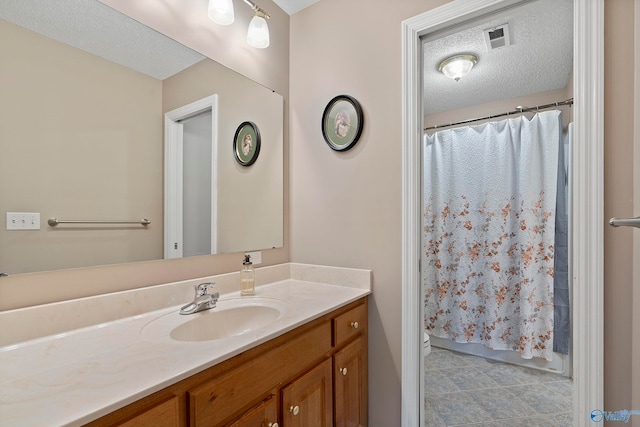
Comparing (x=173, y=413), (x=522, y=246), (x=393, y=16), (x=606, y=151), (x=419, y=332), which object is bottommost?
(x=419, y=332)

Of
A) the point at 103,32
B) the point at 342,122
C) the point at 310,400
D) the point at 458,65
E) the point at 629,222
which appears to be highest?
the point at 458,65

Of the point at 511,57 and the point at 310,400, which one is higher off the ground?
the point at 511,57

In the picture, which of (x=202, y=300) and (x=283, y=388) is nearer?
(x=283, y=388)

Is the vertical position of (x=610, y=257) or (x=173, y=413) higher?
(x=610, y=257)

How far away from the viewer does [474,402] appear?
1887mm

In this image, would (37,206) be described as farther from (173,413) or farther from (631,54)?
(631,54)

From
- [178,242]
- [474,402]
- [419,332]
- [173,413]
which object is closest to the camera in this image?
[173,413]

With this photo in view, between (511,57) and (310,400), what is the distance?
248 centimetres

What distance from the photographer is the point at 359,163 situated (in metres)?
1.57

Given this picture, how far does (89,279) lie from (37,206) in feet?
0.93

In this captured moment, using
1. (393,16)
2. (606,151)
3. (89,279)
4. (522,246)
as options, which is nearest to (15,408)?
(89,279)

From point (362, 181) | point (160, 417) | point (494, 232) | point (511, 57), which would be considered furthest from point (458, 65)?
point (160, 417)

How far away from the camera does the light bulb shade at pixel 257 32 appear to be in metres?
1.51

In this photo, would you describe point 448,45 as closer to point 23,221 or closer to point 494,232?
point 494,232
